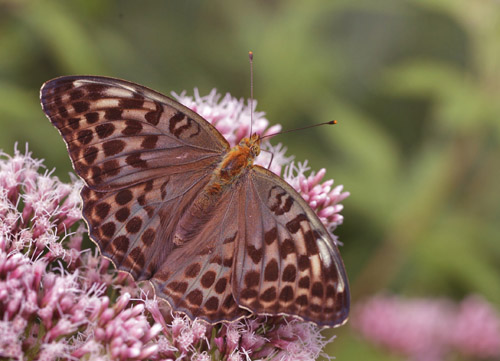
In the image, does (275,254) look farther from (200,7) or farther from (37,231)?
(200,7)

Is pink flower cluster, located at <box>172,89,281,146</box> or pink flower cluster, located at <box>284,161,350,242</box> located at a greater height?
A: pink flower cluster, located at <box>172,89,281,146</box>

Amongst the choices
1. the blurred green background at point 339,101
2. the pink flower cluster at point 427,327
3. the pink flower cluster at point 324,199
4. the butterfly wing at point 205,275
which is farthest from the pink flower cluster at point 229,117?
the pink flower cluster at point 427,327

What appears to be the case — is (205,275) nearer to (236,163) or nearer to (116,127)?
(236,163)

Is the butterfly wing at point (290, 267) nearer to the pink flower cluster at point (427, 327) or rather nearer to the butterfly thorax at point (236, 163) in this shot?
the butterfly thorax at point (236, 163)

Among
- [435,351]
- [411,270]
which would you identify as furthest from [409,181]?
[435,351]

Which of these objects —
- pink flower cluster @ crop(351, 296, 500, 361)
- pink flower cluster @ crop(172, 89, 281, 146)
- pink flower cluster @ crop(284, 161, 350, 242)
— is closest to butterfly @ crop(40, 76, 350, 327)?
pink flower cluster @ crop(284, 161, 350, 242)

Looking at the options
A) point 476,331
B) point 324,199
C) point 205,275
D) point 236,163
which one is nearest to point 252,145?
point 236,163

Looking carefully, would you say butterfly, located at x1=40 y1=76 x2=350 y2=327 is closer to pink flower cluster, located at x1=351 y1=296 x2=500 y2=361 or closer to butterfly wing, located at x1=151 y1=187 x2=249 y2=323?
butterfly wing, located at x1=151 y1=187 x2=249 y2=323
